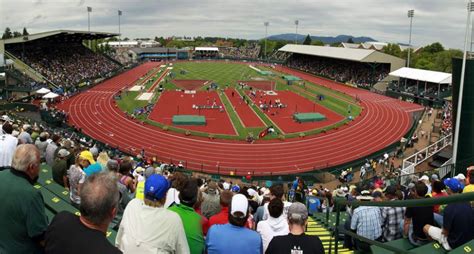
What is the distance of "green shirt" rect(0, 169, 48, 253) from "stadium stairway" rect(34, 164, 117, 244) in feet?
3.05

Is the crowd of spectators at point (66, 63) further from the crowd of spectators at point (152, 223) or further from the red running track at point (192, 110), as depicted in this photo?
the crowd of spectators at point (152, 223)

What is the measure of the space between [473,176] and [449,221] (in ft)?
15.5

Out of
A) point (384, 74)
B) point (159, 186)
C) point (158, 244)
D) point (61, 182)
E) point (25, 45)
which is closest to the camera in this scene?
point (158, 244)

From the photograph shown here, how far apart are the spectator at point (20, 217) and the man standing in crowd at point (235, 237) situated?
1813 millimetres

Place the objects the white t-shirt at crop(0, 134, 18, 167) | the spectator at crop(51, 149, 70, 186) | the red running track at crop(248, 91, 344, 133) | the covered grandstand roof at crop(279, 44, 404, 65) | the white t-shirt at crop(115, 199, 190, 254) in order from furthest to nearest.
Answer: the covered grandstand roof at crop(279, 44, 404, 65) < the red running track at crop(248, 91, 344, 133) < the spectator at crop(51, 149, 70, 186) < the white t-shirt at crop(0, 134, 18, 167) < the white t-shirt at crop(115, 199, 190, 254)

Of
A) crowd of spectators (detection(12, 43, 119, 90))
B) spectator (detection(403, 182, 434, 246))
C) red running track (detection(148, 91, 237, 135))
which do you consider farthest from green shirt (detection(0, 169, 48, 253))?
crowd of spectators (detection(12, 43, 119, 90))

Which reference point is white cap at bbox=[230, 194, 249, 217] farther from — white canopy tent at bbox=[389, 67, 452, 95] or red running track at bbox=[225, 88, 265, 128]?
white canopy tent at bbox=[389, 67, 452, 95]

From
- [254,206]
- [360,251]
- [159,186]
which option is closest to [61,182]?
[254,206]

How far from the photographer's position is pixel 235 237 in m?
4.38

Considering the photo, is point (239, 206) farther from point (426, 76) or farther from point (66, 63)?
point (66, 63)

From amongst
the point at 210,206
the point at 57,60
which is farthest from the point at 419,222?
the point at 57,60

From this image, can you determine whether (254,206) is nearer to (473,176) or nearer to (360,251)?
(360,251)

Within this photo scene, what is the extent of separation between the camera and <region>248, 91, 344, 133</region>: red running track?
136 feet

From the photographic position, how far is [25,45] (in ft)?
205
